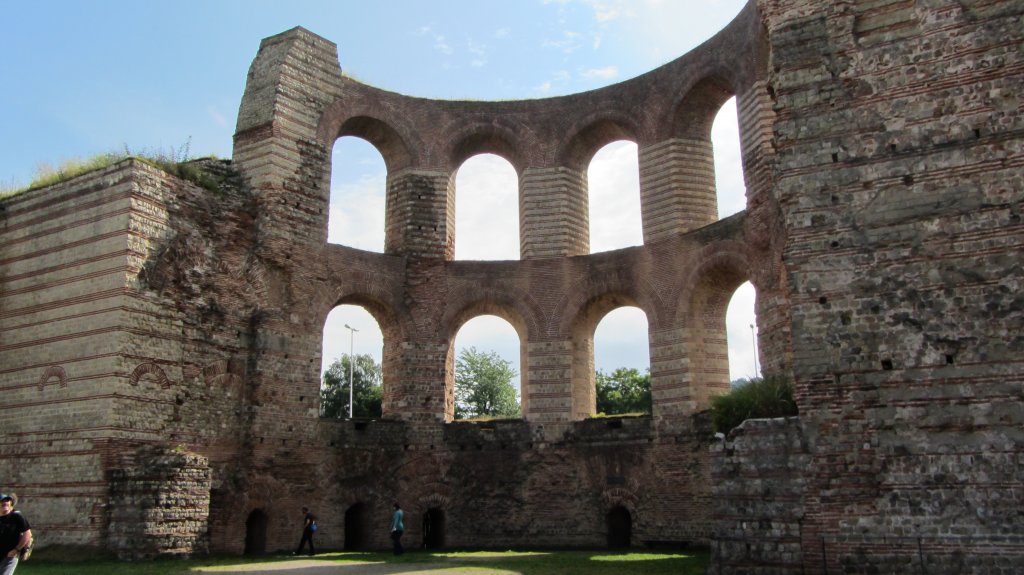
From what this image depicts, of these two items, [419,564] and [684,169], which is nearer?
[419,564]

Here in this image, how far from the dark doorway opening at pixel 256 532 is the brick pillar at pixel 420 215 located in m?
7.17

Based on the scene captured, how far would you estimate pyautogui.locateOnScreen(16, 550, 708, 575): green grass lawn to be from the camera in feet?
40.5

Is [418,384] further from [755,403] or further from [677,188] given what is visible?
[755,403]

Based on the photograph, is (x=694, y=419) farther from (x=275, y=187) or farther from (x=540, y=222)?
(x=275, y=187)

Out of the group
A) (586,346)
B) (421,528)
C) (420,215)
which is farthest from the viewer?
(420,215)

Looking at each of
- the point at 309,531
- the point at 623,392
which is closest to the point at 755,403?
the point at 309,531

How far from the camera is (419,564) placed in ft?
45.0

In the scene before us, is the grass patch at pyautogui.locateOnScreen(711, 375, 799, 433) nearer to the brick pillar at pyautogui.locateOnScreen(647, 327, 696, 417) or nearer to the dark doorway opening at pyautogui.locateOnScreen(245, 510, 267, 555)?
the brick pillar at pyautogui.locateOnScreen(647, 327, 696, 417)

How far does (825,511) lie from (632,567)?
3903mm

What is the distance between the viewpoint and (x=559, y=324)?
19969 mm

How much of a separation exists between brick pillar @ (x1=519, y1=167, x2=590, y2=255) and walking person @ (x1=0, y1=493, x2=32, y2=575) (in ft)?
46.4

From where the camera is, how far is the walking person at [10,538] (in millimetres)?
7867

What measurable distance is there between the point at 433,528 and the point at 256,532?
437 centimetres

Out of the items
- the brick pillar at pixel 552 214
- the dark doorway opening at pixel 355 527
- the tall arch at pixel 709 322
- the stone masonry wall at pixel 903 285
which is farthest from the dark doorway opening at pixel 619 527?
the stone masonry wall at pixel 903 285
